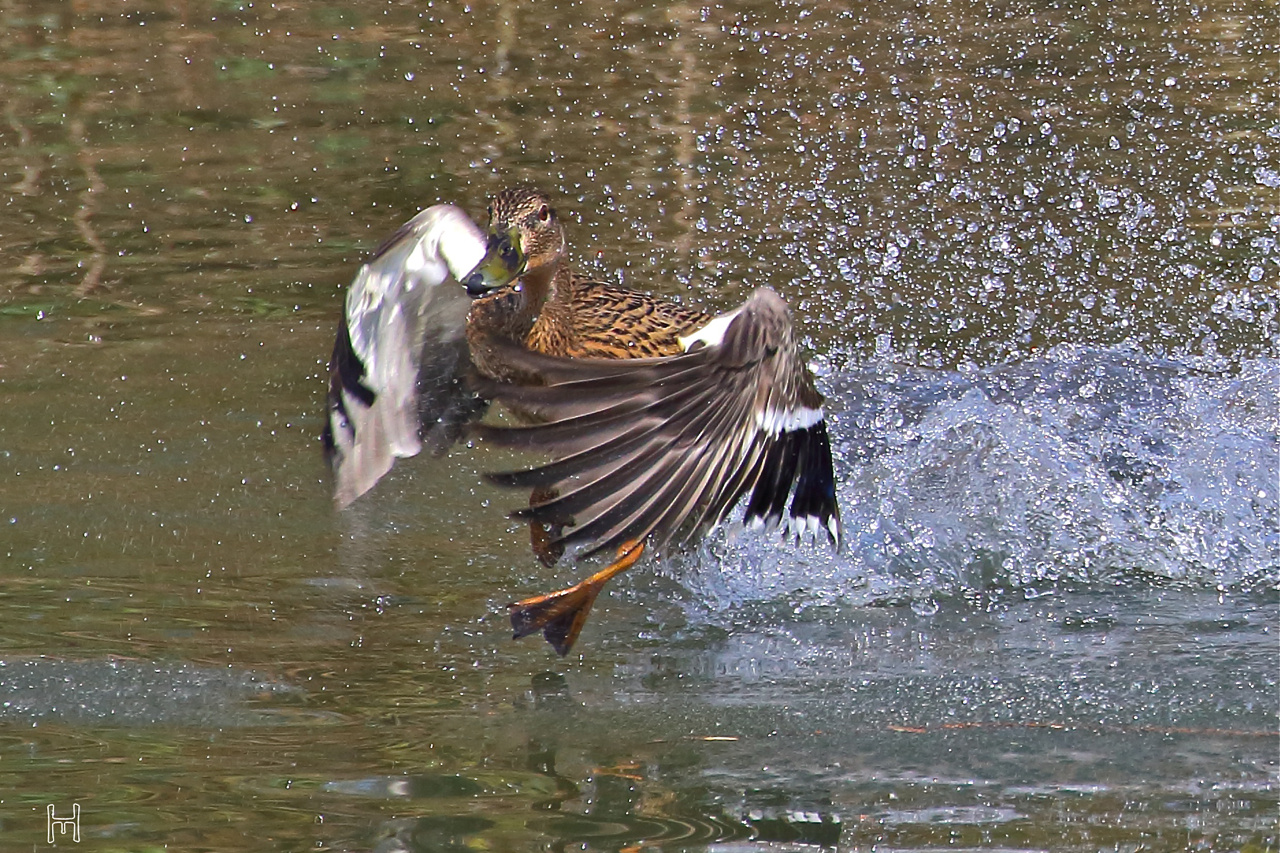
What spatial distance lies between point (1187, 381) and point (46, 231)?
4826 millimetres

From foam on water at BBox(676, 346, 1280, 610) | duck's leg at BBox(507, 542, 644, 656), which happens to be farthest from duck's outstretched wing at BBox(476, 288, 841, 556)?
foam on water at BBox(676, 346, 1280, 610)

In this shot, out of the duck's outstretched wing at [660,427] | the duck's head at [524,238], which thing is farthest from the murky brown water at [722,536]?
the duck's head at [524,238]

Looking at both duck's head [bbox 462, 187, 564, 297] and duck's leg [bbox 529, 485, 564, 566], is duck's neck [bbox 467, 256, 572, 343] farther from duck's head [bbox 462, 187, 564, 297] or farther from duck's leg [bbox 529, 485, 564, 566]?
duck's leg [bbox 529, 485, 564, 566]

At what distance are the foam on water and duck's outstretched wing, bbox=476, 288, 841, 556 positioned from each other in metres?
0.69

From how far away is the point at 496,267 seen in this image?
14.5ft

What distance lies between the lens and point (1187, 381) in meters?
5.75

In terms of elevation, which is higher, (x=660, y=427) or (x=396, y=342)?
(x=396, y=342)

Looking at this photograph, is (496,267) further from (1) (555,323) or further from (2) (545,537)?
(2) (545,537)

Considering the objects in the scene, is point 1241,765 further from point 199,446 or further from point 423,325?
point 199,446

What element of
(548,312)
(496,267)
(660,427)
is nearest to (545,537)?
(548,312)

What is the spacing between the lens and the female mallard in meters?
3.53

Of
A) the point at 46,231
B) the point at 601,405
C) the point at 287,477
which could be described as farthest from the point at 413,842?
the point at 46,231

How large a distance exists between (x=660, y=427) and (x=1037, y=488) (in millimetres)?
1832

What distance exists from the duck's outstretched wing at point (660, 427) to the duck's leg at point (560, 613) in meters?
0.20
